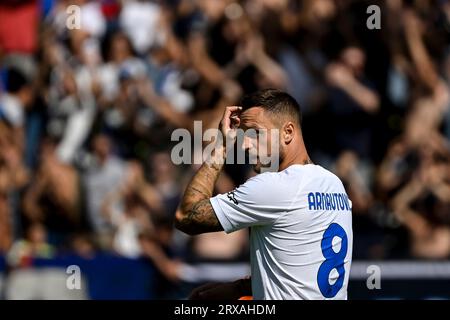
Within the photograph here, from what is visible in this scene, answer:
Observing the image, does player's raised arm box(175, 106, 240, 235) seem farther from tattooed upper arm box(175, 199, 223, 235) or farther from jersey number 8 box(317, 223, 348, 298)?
jersey number 8 box(317, 223, 348, 298)

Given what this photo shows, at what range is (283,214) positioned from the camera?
5.58 meters

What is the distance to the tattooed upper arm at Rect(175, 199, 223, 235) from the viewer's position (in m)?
5.64

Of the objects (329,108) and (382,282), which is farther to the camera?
(329,108)

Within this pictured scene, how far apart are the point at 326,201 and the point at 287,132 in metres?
0.45

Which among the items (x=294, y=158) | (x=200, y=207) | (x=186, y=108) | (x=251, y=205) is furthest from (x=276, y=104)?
(x=186, y=108)

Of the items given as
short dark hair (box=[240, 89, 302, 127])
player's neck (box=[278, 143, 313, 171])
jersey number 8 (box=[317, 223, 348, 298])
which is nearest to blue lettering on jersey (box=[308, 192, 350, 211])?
jersey number 8 (box=[317, 223, 348, 298])

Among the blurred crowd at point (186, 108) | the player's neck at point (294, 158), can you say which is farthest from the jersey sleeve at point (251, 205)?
the blurred crowd at point (186, 108)

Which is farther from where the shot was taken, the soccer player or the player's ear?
the player's ear

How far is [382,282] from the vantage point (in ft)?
35.7

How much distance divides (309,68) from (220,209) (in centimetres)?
737

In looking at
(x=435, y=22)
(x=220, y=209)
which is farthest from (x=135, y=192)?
(x=220, y=209)

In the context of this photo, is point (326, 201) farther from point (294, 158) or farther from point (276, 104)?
point (276, 104)

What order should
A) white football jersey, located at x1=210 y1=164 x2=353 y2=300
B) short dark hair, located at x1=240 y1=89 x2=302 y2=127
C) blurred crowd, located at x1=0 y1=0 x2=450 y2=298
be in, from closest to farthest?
white football jersey, located at x1=210 y1=164 x2=353 y2=300
short dark hair, located at x1=240 y1=89 x2=302 y2=127
blurred crowd, located at x1=0 y1=0 x2=450 y2=298
